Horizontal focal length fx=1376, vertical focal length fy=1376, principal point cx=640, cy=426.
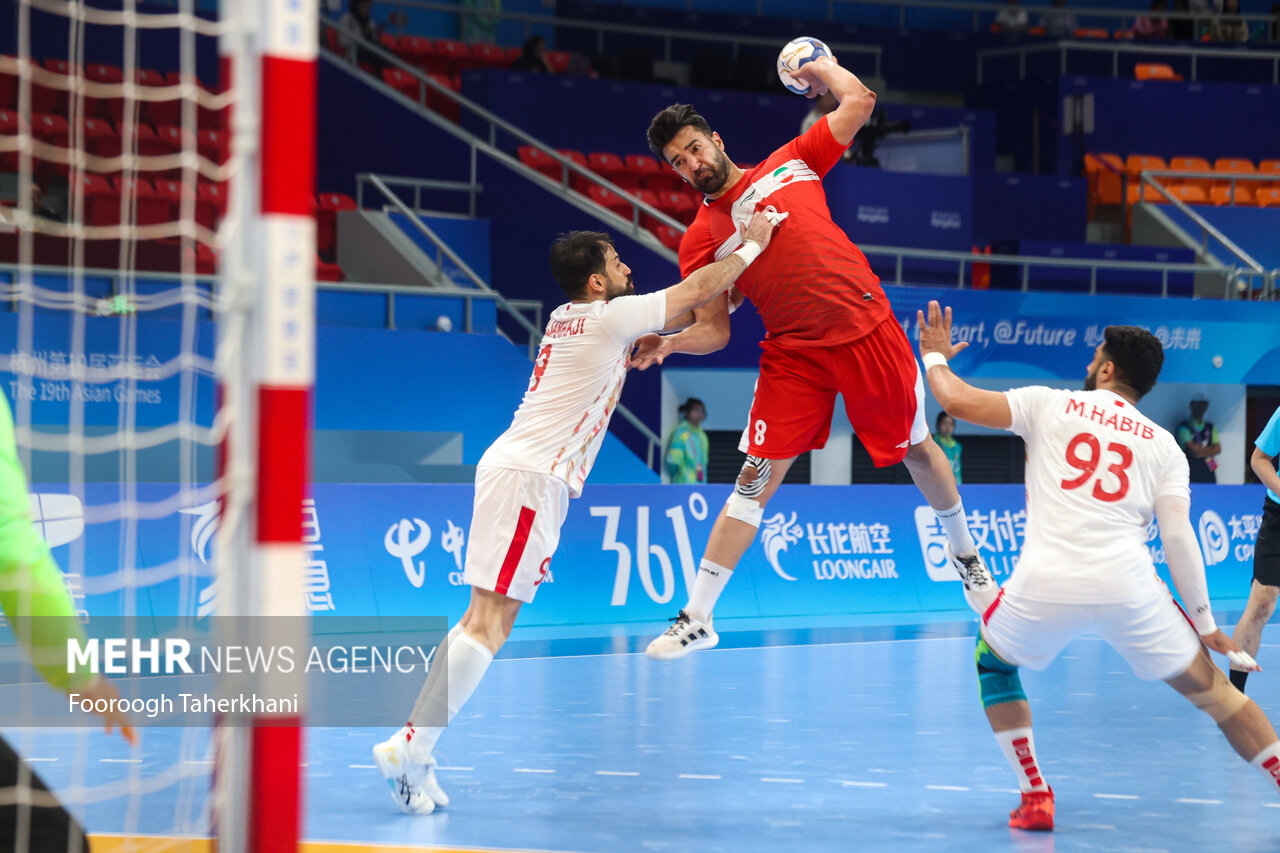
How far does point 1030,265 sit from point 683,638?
42.5 ft

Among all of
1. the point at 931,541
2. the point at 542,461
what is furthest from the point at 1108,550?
the point at 931,541

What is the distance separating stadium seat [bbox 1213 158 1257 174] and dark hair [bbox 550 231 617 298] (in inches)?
693

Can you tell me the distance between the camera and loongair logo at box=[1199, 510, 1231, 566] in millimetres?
13688

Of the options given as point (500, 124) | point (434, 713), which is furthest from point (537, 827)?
point (500, 124)

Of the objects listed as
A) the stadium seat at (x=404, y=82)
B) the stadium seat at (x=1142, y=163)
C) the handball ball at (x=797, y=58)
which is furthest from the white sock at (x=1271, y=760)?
the stadium seat at (x=1142, y=163)

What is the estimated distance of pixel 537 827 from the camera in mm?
4781

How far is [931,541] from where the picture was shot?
41.1ft

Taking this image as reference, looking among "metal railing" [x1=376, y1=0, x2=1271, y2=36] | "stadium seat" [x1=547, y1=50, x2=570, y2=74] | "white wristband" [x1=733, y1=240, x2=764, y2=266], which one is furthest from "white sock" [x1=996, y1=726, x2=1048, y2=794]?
"metal railing" [x1=376, y1=0, x2=1271, y2=36]

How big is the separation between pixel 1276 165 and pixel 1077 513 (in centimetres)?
1849

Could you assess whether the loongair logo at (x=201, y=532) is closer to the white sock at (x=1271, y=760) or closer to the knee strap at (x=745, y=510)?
the knee strap at (x=745, y=510)

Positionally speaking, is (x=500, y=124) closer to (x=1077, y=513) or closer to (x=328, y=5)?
(x=328, y=5)

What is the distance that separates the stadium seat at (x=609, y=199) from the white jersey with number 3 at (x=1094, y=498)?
12.0 metres

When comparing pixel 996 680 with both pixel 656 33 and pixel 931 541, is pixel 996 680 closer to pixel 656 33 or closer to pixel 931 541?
pixel 931 541

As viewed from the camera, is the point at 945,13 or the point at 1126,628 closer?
the point at 1126,628
